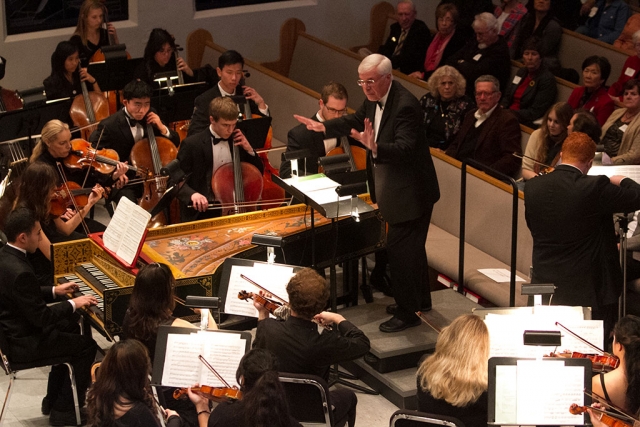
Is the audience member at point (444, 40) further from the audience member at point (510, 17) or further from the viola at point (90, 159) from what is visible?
the viola at point (90, 159)

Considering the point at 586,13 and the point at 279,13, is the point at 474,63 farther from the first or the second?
the point at 279,13

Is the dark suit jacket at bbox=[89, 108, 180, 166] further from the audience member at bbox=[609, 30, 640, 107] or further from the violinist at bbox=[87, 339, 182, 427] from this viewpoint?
the audience member at bbox=[609, 30, 640, 107]

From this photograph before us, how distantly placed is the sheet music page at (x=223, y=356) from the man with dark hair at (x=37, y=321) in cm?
110

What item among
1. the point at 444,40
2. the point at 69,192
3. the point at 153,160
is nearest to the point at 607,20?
the point at 444,40

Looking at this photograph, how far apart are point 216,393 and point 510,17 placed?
20.8ft

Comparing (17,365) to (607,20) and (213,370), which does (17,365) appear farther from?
(607,20)

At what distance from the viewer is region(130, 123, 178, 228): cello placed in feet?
22.3

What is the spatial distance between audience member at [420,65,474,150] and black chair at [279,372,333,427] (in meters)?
3.73

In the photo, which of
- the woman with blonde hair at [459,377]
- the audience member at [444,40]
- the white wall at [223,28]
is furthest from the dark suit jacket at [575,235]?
the white wall at [223,28]

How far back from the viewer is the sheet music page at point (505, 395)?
4066 millimetres

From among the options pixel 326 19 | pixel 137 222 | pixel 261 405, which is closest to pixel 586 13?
pixel 326 19

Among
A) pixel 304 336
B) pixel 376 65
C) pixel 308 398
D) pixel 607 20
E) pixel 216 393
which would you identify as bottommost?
pixel 308 398

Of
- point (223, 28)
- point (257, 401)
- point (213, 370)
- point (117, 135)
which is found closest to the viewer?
point (257, 401)

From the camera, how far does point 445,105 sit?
309 inches
